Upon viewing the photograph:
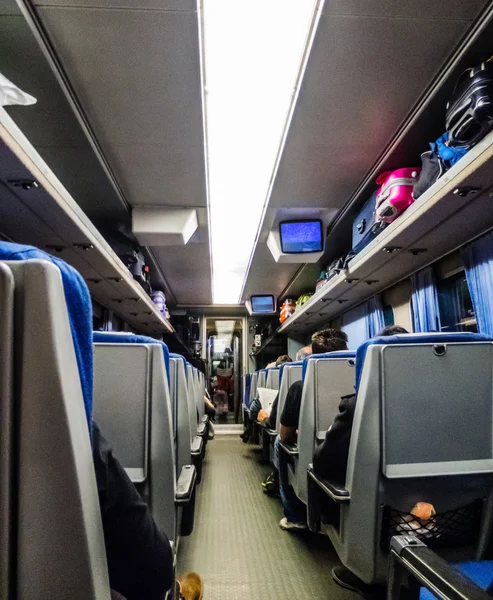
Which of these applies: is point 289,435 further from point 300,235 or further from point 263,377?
point 263,377

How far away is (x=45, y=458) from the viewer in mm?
575

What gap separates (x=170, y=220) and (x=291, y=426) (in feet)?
9.32

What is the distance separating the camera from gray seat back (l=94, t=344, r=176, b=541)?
1.58 meters

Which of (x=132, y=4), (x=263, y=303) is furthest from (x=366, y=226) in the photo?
(x=263, y=303)

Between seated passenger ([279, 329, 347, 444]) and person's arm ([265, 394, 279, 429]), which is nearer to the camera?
seated passenger ([279, 329, 347, 444])

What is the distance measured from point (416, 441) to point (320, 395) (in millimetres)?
971

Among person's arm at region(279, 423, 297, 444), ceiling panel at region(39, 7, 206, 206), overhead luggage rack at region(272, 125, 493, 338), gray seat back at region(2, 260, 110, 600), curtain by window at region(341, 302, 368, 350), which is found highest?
ceiling panel at region(39, 7, 206, 206)

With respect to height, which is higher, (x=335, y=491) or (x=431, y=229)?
(x=431, y=229)

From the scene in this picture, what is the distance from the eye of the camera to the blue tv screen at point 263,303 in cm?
946

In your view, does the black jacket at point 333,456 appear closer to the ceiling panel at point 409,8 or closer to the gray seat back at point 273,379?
the ceiling panel at point 409,8

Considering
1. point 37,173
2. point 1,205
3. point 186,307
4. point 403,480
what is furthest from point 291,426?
point 186,307

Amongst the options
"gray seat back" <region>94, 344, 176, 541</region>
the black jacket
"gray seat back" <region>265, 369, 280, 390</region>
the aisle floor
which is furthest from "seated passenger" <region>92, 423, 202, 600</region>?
"gray seat back" <region>265, 369, 280, 390</region>

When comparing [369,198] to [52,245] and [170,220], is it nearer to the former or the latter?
[170,220]

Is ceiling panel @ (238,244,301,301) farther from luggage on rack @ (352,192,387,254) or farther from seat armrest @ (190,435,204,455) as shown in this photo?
seat armrest @ (190,435,204,455)
